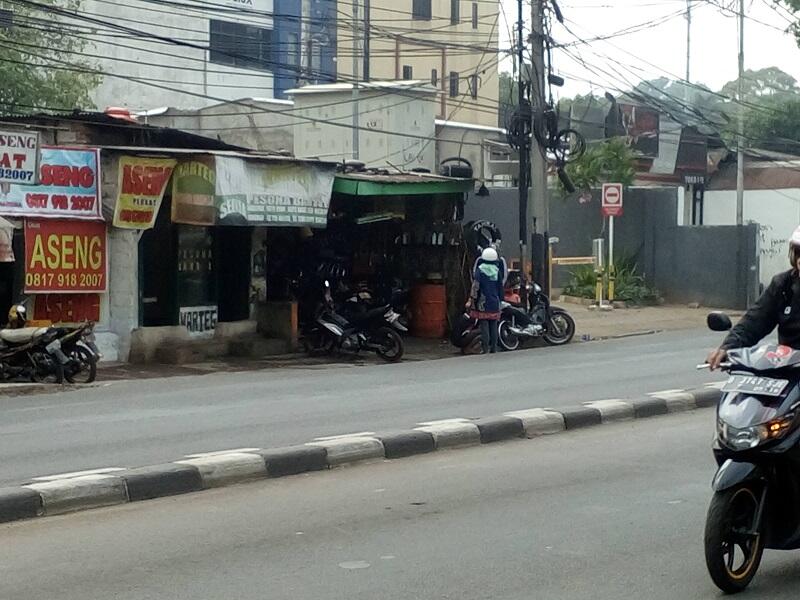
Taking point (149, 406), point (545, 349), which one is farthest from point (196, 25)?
point (149, 406)

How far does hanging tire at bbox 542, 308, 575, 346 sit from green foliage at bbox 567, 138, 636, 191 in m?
12.1

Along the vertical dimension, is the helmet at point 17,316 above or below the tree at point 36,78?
below

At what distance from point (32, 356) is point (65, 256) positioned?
2.59m

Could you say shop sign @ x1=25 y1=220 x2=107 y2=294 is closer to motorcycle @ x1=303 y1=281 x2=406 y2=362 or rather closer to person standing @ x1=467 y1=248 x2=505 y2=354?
motorcycle @ x1=303 y1=281 x2=406 y2=362

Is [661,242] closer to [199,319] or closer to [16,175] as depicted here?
[199,319]

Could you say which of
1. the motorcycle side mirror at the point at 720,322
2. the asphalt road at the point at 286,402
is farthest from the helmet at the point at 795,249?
the asphalt road at the point at 286,402

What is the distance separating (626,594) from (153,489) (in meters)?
3.89

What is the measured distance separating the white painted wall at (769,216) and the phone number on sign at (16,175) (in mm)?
23834

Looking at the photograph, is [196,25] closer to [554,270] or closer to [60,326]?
[554,270]

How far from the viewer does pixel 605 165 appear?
35406 millimetres

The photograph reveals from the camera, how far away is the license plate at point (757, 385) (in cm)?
587

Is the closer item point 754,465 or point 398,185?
point 754,465

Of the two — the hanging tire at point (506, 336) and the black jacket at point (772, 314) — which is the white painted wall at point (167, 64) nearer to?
the hanging tire at point (506, 336)

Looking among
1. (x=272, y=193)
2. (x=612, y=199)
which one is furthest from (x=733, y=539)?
(x=612, y=199)
